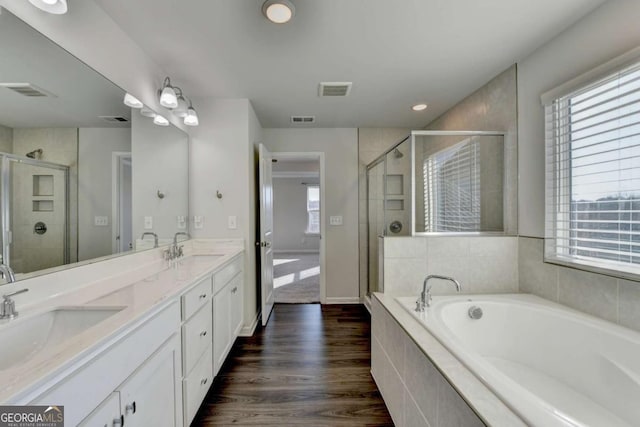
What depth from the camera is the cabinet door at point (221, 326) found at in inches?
72.4

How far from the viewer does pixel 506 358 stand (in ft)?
5.56

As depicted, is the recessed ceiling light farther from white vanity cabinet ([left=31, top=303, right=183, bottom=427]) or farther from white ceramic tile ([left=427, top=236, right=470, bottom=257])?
white ceramic tile ([left=427, top=236, right=470, bottom=257])

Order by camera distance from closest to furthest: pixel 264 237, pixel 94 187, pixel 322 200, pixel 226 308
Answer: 1. pixel 94 187
2. pixel 226 308
3. pixel 264 237
4. pixel 322 200

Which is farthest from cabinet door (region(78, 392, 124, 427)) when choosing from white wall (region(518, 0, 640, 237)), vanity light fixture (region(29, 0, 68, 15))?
white wall (region(518, 0, 640, 237))

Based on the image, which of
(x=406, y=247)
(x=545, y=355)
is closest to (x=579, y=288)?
(x=545, y=355)

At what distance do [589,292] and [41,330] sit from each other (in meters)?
2.72

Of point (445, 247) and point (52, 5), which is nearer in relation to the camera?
point (52, 5)

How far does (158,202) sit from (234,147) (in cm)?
87

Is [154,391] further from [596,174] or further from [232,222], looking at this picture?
[596,174]

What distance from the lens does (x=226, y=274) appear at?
83.5 inches

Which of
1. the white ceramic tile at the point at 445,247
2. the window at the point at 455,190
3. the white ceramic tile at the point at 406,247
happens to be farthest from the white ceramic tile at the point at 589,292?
the white ceramic tile at the point at 406,247

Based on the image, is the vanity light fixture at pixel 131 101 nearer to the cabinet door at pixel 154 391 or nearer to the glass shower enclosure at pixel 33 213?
the glass shower enclosure at pixel 33 213

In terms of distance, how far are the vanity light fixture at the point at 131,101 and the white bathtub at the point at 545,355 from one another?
7.44ft

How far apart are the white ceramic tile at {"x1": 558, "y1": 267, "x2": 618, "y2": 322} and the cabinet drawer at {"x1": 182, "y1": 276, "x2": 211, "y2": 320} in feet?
7.58
